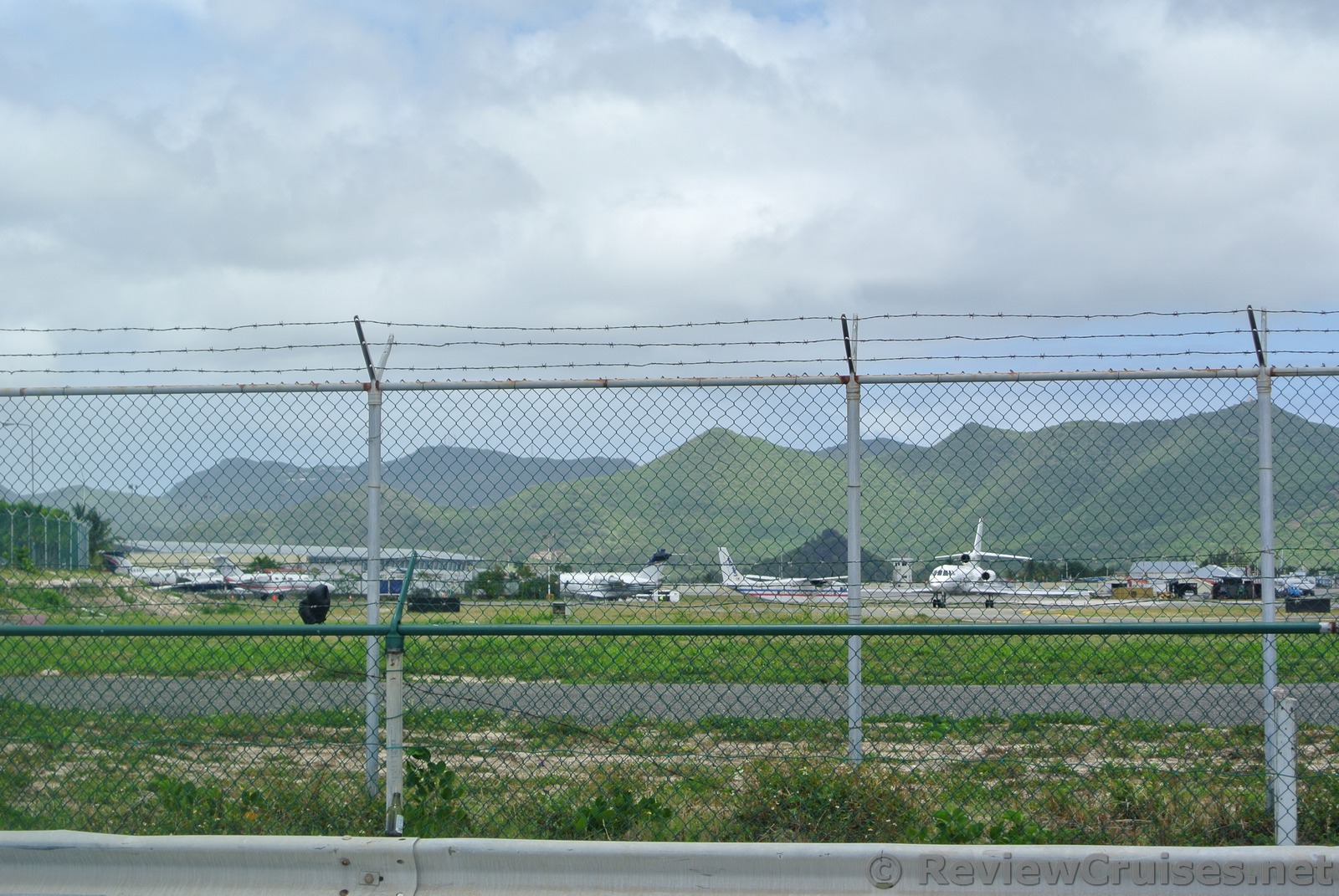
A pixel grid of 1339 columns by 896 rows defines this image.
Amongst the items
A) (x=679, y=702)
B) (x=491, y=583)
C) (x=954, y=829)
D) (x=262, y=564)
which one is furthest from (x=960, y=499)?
(x=262, y=564)

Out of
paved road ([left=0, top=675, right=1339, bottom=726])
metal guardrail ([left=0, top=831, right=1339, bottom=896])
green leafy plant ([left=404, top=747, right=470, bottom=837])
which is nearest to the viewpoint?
metal guardrail ([left=0, top=831, right=1339, bottom=896])

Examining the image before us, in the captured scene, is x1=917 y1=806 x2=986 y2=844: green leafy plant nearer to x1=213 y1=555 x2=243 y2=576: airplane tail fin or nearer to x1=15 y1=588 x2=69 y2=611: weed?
x1=213 y1=555 x2=243 y2=576: airplane tail fin

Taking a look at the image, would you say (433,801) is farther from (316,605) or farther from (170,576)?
(170,576)

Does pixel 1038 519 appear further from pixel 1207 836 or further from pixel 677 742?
pixel 677 742

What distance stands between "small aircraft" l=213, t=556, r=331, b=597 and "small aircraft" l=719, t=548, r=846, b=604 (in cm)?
234

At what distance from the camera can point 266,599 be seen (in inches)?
245

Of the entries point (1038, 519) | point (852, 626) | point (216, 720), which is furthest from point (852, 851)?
point (216, 720)

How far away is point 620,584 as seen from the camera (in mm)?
5793

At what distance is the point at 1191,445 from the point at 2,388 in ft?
21.5

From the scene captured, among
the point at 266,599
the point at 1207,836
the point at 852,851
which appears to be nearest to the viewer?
the point at 852,851

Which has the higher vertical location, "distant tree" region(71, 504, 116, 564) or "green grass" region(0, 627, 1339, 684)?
"distant tree" region(71, 504, 116, 564)

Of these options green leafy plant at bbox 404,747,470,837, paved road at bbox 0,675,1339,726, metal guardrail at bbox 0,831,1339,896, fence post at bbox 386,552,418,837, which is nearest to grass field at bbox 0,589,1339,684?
fence post at bbox 386,552,418,837

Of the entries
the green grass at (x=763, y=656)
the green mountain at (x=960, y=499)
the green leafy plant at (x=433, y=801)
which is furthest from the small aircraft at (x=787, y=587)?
the green leafy plant at (x=433, y=801)

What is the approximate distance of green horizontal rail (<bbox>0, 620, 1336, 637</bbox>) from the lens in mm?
4637
